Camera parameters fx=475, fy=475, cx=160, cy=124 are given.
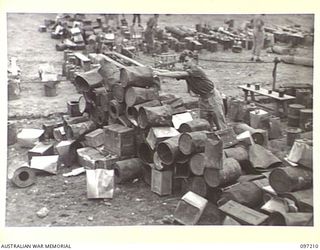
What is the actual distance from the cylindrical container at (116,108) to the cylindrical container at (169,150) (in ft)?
2.12

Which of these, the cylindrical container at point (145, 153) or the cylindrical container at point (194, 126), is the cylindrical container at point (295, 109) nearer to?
the cylindrical container at point (194, 126)

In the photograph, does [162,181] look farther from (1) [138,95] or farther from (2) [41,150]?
(2) [41,150]

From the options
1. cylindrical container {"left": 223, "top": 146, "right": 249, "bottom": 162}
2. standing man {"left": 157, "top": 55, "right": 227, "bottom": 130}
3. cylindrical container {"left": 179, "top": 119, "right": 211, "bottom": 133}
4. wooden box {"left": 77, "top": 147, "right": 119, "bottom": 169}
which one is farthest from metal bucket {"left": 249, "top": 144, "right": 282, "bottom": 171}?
wooden box {"left": 77, "top": 147, "right": 119, "bottom": 169}

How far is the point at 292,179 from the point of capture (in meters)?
3.02

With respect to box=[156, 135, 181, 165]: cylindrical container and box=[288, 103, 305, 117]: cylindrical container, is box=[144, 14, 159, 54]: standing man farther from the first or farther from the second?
box=[156, 135, 181, 165]: cylindrical container

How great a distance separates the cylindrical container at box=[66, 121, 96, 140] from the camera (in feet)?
14.3

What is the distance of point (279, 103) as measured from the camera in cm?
543

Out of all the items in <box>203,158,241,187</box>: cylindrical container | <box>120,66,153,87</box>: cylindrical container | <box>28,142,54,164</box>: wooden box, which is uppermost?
<box>120,66,153,87</box>: cylindrical container

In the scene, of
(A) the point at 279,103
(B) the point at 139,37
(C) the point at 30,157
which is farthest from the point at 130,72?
(B) the point at 139,37

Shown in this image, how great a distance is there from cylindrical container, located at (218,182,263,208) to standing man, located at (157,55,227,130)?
1.26 m

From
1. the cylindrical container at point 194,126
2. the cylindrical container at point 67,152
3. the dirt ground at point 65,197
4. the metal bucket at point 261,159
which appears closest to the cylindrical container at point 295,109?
the dirt ground at point 65,197

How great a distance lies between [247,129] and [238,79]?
2.62 m

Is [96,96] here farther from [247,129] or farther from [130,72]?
[247,129]

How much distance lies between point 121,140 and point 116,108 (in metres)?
0.32
